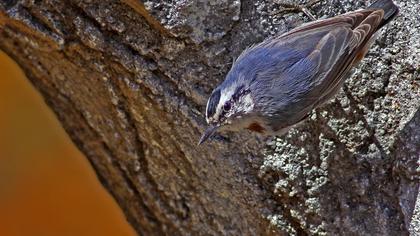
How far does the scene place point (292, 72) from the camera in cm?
304

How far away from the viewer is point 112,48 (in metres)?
3.13

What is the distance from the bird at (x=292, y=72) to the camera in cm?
297

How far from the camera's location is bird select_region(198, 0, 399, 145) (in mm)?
2969

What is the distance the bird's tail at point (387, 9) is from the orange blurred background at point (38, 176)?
6.38ft

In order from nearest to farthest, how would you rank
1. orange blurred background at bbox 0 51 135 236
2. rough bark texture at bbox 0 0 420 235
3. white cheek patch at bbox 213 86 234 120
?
white cheek patch at bbox 213 86 234 120
rough bark texture at bbox 0 0 420 235
orange blurred background at bbox 0 51 135 236

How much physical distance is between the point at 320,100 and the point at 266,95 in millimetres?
228

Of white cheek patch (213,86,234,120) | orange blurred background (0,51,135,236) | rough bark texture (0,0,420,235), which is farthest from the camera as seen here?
orange blurred background (0,51,135,236)

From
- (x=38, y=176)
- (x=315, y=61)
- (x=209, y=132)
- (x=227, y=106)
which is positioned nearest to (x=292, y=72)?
(x=315, y=61)

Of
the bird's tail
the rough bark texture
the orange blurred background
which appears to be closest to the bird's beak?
the rough bark texture

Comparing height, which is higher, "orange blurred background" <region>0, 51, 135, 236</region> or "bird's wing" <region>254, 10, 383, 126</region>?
"orange blurred background" <region>0, 51, 135, 236</region>

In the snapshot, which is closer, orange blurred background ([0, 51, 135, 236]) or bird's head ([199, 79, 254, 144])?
bird's head ([199, 79, 254, 144])

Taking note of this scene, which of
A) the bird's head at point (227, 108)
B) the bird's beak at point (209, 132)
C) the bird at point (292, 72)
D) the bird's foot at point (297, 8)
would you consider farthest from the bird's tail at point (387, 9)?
the bird's beak at point (209, 132)

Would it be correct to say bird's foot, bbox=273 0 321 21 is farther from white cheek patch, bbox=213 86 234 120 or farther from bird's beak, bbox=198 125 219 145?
bird's beak, bbox=198 125 219 145

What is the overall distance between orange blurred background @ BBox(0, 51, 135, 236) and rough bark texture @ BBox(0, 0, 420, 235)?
3.24 feet
